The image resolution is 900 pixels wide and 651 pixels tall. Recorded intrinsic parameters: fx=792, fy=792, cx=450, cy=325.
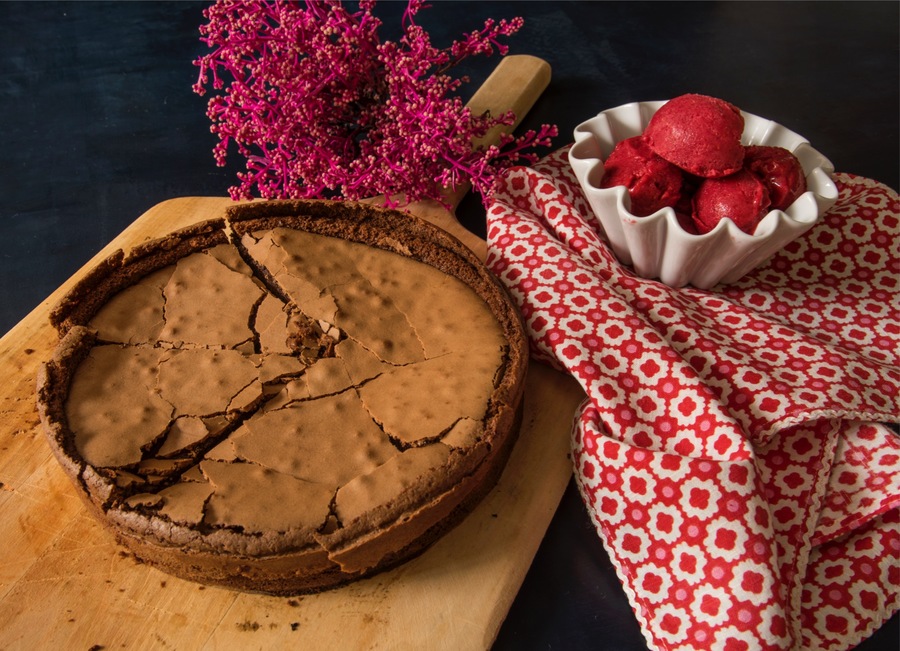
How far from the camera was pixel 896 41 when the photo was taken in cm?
335

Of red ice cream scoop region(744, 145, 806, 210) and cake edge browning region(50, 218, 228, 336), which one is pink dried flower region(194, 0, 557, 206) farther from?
red ice cream scoop region(744, 145, 806, 210)

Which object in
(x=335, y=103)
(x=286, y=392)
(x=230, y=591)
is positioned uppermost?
(x=335, y=103)

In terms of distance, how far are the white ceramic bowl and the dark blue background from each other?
1.72ft

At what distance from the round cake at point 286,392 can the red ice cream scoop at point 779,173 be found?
0.73 meters

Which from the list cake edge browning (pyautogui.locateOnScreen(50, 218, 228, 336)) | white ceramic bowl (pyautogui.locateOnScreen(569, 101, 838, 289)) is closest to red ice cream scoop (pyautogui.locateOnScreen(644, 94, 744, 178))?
white ceramic bowl (pyautogui.locateOnScreen(569, 101, 838, 289))

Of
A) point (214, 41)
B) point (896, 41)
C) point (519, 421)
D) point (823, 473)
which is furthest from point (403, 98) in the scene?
point (896, 41)

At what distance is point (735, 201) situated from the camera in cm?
196

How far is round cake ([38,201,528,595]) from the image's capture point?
5.32 feet

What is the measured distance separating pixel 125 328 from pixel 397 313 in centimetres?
67

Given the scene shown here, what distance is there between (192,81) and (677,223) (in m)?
2.18

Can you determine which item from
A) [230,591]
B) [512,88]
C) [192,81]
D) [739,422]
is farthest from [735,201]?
[192,81]

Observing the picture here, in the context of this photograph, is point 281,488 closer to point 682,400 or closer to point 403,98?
point 682,400

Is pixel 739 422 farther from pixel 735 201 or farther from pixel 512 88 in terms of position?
pixel 512 88

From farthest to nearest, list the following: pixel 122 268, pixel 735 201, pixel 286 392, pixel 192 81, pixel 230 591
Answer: pixel 192 81, pixel 122 268, pixel 735 201, pixel 286 392, pixel 230 591
